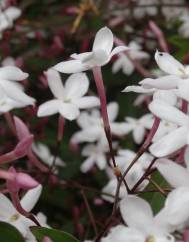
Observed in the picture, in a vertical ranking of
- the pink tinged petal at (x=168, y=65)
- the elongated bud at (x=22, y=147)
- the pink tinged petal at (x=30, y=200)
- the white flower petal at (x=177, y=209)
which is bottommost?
the pink tinged petal at (x=30, y=200)

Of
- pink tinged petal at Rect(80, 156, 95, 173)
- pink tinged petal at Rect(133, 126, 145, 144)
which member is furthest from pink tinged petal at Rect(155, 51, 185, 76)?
pink tinged petal at Rect(80, 156, 95, 173)

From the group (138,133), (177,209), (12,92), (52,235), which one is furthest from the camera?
(138,133)

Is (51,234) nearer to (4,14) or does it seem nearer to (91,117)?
(91,117)

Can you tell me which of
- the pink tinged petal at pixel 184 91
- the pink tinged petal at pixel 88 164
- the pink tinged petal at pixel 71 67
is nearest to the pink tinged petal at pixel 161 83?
the pink tinged petal at pixel 184 91

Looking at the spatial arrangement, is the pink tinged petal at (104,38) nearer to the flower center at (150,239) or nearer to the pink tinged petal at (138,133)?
the flower center at (150,239)

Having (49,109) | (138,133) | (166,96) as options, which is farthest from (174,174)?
(138,133)

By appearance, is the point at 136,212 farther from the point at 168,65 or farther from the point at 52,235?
the point at 168,65
